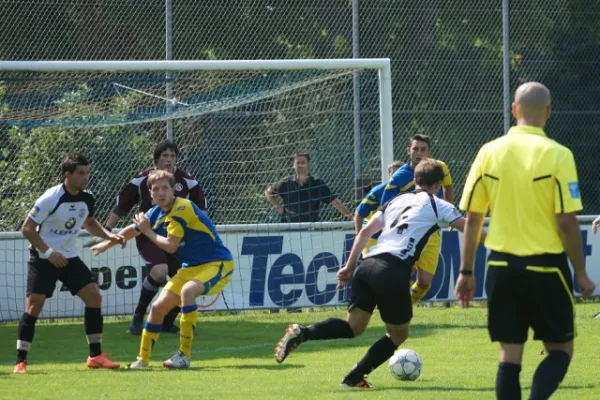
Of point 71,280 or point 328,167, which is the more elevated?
point 328,167

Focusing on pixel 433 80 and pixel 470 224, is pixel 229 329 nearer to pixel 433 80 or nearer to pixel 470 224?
pixel 433 80

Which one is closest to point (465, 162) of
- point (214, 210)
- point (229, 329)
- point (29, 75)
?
point (214, 210)

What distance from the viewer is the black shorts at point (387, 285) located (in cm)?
775

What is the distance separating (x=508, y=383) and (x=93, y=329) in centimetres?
477

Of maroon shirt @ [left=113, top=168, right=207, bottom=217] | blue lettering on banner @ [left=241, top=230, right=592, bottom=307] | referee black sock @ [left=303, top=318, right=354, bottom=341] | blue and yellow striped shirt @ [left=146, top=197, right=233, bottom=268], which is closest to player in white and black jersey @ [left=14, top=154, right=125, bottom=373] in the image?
blue and yellow striped shirt @ [left=146, top=197, right=233, bottom=268]

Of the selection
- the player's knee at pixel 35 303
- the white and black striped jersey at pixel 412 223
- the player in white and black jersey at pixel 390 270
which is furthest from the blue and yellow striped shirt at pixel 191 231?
the white and black striped jersey at pixel 412 223

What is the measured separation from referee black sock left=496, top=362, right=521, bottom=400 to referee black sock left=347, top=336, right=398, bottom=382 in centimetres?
208

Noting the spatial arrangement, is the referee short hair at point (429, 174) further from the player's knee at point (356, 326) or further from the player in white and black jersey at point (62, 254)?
the player in white and black jersey at point (62, 254)

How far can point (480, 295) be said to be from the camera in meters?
15.4

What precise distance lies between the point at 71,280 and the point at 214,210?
17.2 ft

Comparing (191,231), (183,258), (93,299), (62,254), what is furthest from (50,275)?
(191,231)

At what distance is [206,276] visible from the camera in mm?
9547

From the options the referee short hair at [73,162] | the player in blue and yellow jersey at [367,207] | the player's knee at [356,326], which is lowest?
the player's knee at [356,326]

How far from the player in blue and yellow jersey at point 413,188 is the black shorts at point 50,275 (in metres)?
A: 2.77
